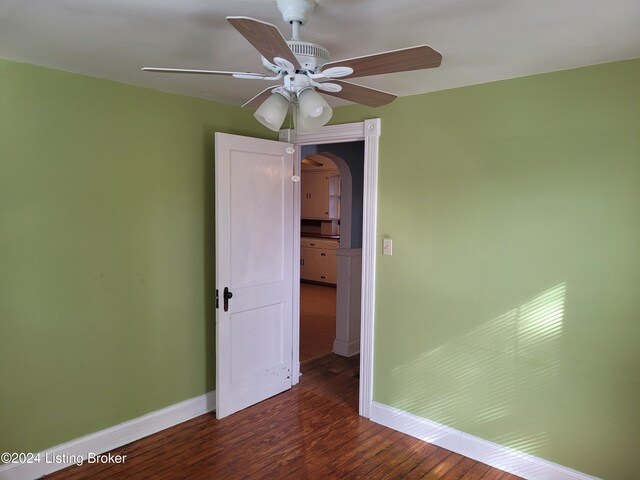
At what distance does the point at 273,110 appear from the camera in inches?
63.6

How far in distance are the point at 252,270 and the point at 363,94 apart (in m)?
1.86

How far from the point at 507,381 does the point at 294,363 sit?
1.77m

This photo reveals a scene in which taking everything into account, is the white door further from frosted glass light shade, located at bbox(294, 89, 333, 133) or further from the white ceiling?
frosted glass light shade, located at bbox(294, 89, 333, 133)

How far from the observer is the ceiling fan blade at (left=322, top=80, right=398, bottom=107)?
1.65 m

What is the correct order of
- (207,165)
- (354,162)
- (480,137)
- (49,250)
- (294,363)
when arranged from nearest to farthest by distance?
(49,250) < (480,137) < (207,165) < (294,363) < (354,162)

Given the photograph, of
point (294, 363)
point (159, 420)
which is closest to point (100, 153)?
point (159, 420)

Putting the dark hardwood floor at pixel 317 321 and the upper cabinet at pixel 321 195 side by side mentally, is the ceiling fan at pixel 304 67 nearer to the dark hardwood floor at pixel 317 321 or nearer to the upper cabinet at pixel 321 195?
the dark hardwood floor at pixel 317 321

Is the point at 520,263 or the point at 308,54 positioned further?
the point at 520,263

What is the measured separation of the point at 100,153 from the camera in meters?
2.61

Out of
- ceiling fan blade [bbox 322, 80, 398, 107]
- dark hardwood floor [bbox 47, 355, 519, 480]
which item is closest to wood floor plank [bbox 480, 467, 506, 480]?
dark hardwood floor [bbox 47, 355, 519, 480]

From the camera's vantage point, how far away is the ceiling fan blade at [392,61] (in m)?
1.29

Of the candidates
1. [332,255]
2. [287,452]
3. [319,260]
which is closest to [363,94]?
[287,452]

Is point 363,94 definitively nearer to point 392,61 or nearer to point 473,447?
point 392,61

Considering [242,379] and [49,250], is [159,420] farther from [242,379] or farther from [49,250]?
[49,250]
